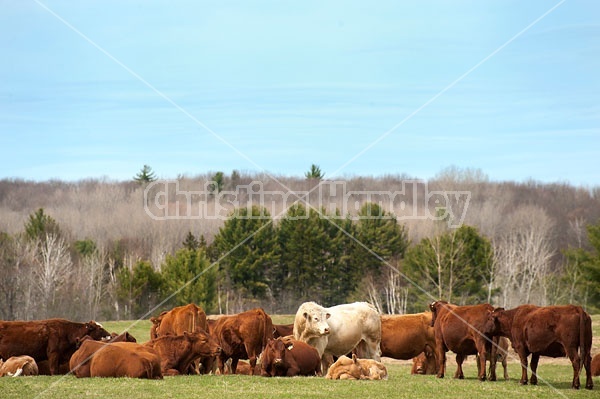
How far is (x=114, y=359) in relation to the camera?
69.7ft

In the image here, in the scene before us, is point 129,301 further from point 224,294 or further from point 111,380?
point 111,380

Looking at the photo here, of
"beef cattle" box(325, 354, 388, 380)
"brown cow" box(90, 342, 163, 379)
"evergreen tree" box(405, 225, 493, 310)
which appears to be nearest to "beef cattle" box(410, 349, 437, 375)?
"beef cattle" box(325, 354, 388, 380)

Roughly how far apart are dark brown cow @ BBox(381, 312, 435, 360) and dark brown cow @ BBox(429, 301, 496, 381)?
3.29 metres

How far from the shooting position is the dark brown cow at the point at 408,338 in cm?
2919

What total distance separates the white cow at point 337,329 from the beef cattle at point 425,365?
4.69 feet

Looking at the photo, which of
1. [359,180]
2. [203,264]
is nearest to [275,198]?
[359,180]

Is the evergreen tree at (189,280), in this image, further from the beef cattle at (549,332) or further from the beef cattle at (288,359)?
the beef cattle at (549,332)

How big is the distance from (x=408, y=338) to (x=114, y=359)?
11077mm

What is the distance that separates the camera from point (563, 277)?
307 ft

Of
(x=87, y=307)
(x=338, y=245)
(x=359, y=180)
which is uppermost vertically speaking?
(x=359, y=180)

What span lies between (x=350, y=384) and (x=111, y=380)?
5.46 meters

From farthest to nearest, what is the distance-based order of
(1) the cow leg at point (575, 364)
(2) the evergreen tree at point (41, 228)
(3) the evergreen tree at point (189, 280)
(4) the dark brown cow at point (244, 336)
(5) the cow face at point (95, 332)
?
(2) the evergreen tree at point (41, 228) < (3) the evergreen tree at point (189, 280) < (4) the dark brown cow at point (244, 336) < (5) the cow face at point (95, 332) < (1) the cow leg at point (575, 364)

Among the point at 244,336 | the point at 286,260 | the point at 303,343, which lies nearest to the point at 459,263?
the point at 286,260

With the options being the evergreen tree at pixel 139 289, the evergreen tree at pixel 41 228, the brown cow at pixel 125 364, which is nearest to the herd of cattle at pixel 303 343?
the brown cow at pixel 125 364
